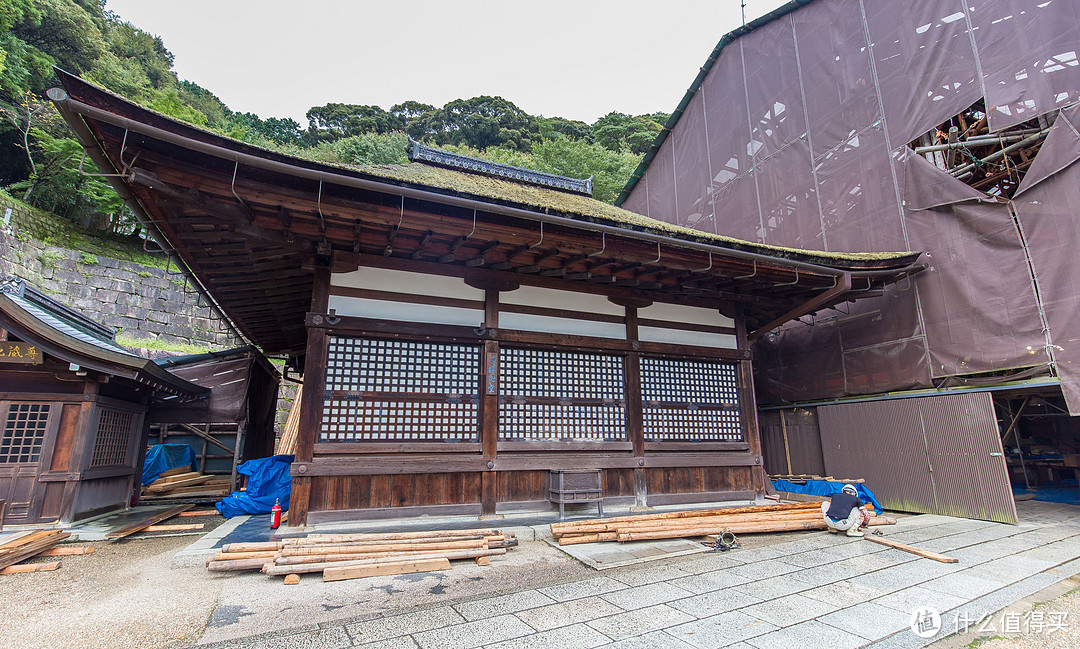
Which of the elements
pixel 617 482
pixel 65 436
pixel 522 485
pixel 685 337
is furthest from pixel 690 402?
pixel 65 436

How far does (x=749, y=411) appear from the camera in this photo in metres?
8.61

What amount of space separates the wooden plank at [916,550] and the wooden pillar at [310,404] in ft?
23.5

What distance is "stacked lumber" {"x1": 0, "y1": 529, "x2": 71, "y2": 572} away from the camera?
4.91m

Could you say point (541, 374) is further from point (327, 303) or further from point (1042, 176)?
point (1042, 176)

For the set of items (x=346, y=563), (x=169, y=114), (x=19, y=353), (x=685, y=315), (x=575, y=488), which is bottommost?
(x=346, y=563)

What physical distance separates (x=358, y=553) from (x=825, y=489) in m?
8.45

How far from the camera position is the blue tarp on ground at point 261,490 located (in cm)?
782

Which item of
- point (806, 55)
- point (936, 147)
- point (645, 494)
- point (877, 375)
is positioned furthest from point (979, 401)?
point (806, 55)

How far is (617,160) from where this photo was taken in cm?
2697

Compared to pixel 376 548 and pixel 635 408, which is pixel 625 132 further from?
pixel 376 548

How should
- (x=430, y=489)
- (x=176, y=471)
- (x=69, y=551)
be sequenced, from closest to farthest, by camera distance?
(x=69, y=551)
(x=430, y=489)
(x=176, y=471)

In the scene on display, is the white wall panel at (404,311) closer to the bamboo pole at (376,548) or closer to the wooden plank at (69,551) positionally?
the bamboo pole at (376,548)

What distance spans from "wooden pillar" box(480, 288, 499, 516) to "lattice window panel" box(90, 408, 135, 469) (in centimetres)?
642

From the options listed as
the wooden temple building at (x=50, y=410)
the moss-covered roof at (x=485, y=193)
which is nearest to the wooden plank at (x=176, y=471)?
the wooden temple building at (x=50, y=410)
